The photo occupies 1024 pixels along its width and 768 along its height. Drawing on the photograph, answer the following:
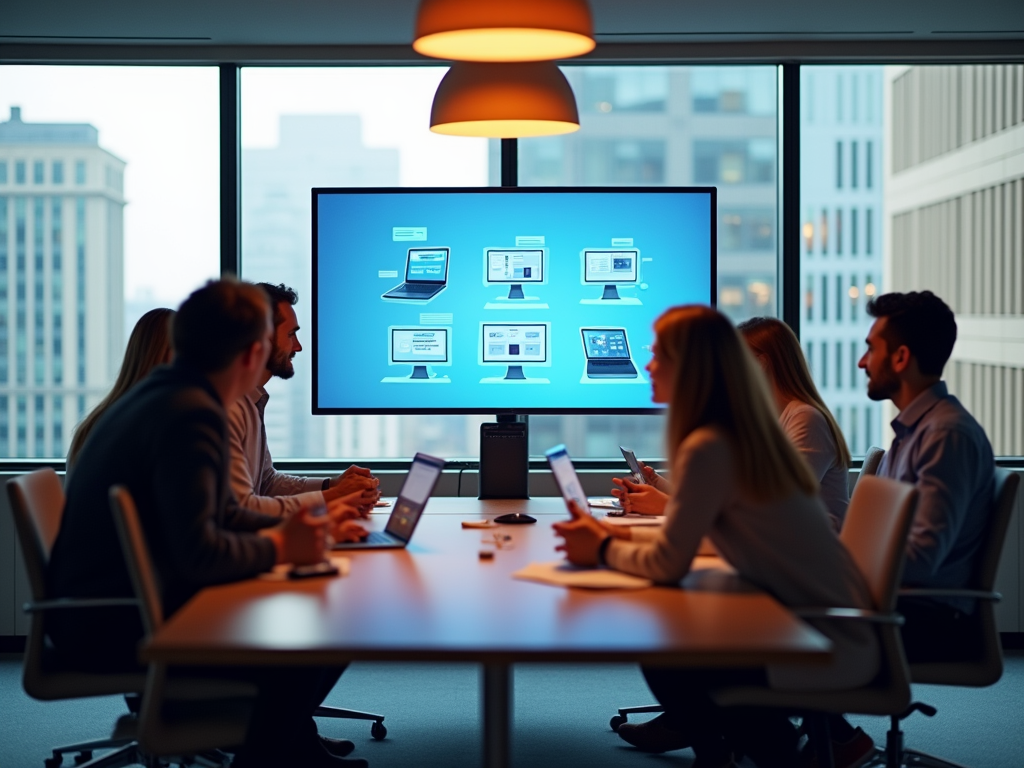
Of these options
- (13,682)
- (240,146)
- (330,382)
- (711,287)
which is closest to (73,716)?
(13,682)

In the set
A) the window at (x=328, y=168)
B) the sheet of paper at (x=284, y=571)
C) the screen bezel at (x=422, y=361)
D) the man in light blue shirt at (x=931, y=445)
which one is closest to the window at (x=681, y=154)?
the window at (x=328, y=168)

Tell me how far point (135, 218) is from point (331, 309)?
4.34 ft

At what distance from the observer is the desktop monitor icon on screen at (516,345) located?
477 cm

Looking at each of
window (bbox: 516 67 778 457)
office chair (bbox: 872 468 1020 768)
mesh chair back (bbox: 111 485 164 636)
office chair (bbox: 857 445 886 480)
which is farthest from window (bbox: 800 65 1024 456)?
mesh chair back (bbox: 111 485 164 636)

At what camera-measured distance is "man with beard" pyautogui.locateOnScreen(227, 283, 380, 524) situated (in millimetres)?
3314

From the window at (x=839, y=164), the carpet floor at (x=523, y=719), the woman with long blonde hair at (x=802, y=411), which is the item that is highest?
the window at (x=839, y=164)

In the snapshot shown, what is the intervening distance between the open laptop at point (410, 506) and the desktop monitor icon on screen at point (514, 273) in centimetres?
175

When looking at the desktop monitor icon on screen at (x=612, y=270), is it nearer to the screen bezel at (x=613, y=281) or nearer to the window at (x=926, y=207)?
the screen bezel at (x=613, y=281)

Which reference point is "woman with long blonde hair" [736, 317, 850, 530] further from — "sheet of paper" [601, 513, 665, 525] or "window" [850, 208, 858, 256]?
"window" [850, 208, 858, 256]

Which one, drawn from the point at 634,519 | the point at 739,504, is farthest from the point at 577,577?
the point at 634,519

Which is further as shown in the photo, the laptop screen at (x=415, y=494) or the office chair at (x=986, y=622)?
the laptop screen at (x=415, y=494)

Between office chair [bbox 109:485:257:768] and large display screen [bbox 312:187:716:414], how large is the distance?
2300 mm

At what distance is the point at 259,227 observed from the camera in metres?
5.45

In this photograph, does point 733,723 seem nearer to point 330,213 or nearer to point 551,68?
point 551,68
